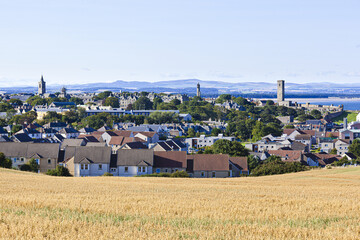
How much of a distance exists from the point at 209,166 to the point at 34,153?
64.4 ft

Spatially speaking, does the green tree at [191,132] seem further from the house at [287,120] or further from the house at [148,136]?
the house at [287,120]

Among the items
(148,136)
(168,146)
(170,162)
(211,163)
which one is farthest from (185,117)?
(211,163)

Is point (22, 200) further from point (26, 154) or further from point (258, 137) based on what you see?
point (258, 137)

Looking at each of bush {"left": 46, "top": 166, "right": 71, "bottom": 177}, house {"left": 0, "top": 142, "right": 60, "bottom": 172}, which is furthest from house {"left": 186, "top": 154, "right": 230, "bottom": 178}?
house {"left": 0, "top": 142, "right": 60, "bottom": 172}

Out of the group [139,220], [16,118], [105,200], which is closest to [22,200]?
[105,200]

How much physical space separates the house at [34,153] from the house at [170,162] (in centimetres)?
1153

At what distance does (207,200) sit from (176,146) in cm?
5753

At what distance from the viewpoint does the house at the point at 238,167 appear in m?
50.7

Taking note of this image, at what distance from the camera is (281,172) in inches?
1903

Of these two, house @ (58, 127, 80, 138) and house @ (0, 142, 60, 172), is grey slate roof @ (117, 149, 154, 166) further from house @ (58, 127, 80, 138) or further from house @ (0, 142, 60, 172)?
house @ (58, 127, 80, 138)

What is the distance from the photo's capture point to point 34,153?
5547cm

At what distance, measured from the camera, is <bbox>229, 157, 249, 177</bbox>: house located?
50719 millimetres

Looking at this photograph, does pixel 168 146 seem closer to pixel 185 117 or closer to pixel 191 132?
pixel 191 132

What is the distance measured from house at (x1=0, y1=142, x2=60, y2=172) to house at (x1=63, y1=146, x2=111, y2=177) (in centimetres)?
451
